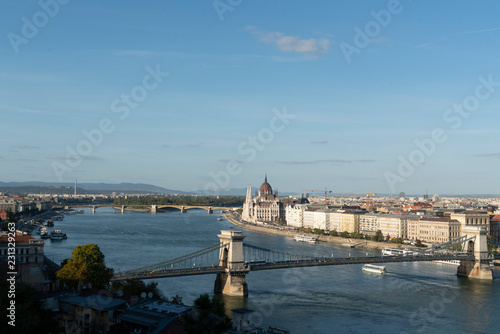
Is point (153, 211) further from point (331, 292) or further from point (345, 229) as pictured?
point (331, 292)

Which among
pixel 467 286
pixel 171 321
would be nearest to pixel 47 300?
pixel 171 321

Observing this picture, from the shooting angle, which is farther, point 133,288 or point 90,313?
point 133,288

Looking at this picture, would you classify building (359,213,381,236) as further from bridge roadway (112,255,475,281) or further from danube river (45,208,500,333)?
bridge roadway (112,255,475,281)

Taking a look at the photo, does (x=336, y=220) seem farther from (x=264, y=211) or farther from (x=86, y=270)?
(x=86, y=270)

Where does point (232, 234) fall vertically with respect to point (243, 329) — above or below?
above

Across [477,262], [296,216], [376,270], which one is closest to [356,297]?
[376,270]

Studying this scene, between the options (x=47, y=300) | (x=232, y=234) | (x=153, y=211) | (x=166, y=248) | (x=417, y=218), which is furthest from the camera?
(x=153, y=211)
